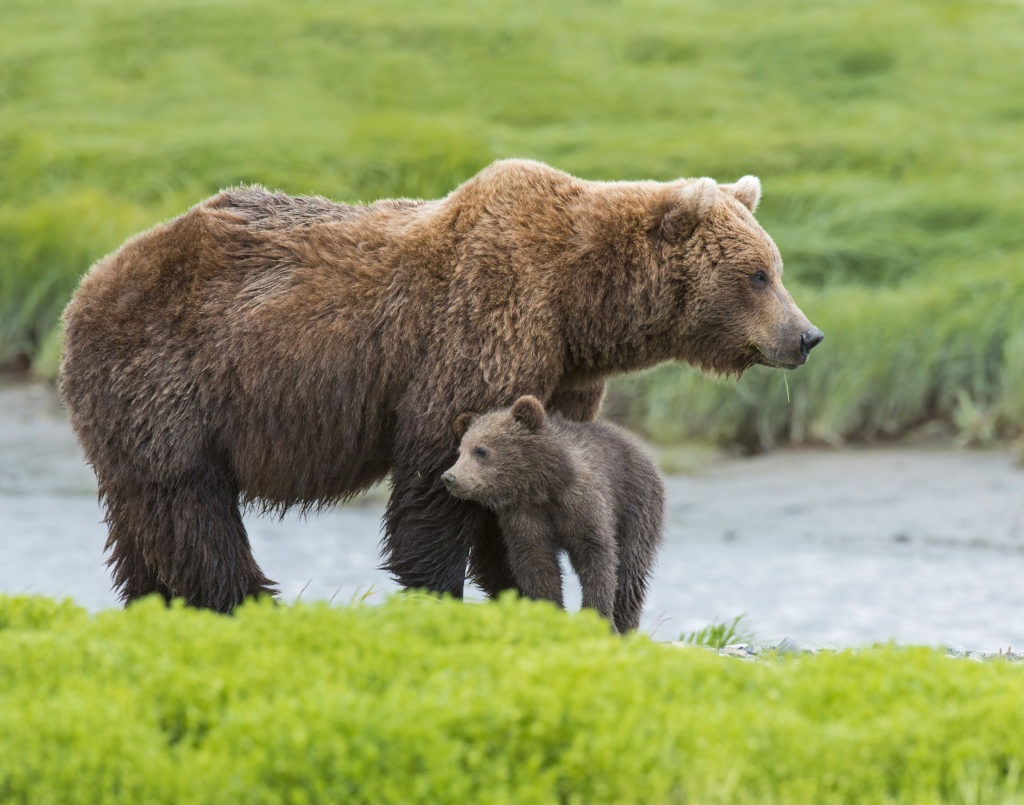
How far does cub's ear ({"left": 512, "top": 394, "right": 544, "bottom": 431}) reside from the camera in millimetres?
5953

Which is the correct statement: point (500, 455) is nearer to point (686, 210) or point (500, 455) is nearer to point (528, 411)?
point (528, 411)

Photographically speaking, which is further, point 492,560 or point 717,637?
point 717,637

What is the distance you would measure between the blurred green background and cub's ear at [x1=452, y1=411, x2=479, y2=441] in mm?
7639

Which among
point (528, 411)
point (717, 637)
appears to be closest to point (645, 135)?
point (717, 637)

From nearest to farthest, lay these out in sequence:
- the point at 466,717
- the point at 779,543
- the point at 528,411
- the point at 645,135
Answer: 1. the point at 466,717
2. the point at 528,411
3. the point at 779,543
4. the point at 645,135

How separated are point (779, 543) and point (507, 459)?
6713 millimetres

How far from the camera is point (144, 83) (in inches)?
754

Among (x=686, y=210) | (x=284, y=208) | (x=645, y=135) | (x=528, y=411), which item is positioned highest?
(x=686, y=210)

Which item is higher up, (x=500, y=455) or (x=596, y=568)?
(x=500, y=455)

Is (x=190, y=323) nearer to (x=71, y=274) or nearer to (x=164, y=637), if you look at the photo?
(x=164, y=637)

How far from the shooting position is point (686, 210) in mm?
6172

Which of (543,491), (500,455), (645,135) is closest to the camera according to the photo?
(500,455)

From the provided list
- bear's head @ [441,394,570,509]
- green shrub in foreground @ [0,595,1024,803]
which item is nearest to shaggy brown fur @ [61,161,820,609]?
bear's head @ [441,394,570,509]

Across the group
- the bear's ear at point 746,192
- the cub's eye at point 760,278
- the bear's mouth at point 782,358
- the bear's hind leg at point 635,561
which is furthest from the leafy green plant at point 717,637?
the bear's ear at point 746,192
